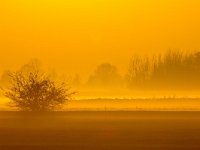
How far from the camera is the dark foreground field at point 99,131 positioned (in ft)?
84.1

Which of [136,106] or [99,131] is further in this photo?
[136,106]

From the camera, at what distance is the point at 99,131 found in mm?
30984

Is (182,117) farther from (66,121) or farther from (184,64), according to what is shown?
(184,64)

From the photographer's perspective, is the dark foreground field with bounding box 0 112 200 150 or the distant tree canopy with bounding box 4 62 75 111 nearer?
the dark foreground field with bounding box 0 112 200 150

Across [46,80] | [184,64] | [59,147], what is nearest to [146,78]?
[184,64]

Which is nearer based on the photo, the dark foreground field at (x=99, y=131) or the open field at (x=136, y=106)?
the dark foreground field at (x=99, y=131)

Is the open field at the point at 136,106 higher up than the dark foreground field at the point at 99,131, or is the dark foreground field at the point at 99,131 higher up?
the open field at the point at 136,106

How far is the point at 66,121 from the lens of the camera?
36.3m

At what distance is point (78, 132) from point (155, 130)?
3.23 meters

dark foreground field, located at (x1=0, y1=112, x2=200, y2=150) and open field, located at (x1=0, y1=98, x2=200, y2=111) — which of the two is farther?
open field, located at (x1=0, y1=98, x2=200, y2=111)

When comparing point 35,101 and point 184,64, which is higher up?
point 184,64

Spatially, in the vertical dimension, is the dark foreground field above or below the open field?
below

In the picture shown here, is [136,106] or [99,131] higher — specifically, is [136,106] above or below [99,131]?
above

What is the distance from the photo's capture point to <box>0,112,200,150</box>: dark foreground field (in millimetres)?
25625
